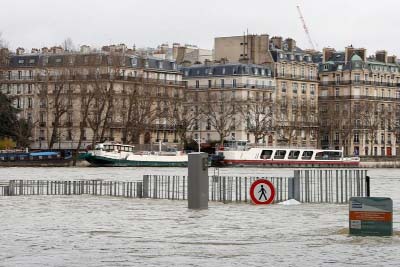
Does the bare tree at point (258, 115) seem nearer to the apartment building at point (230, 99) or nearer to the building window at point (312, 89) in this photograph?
the apartment building at point (230, 99)

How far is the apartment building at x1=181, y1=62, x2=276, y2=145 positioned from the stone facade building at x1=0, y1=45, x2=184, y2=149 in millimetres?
3606

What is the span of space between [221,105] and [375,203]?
10656 centimetres

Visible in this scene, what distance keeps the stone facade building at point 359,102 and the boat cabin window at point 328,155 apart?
19462 mm

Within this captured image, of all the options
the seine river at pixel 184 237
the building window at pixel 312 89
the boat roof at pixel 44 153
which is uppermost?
the building window at pixel 312 89

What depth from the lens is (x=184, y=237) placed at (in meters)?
21.6

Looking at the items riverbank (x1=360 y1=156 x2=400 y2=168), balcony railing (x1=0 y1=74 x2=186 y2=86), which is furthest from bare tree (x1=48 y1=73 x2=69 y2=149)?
riverbank (x1=360 y1=156 x2=400 y2=168)

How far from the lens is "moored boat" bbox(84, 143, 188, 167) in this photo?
336 feet

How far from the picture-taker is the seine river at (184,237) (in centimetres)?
1778

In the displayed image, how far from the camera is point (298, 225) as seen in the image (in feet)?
81.1

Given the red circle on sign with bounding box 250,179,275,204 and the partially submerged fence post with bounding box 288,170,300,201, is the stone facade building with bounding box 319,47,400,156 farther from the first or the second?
the red circle on sign with bounding box 250,179,275,204

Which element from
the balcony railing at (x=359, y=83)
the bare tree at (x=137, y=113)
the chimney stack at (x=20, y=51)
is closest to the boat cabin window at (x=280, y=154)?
the bare tree at (x=137, y=113)

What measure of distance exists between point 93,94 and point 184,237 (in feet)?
278

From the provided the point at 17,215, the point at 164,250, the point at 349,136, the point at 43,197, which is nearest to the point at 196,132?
the point at 349,136

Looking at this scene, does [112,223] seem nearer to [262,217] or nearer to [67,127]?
[262,217]
